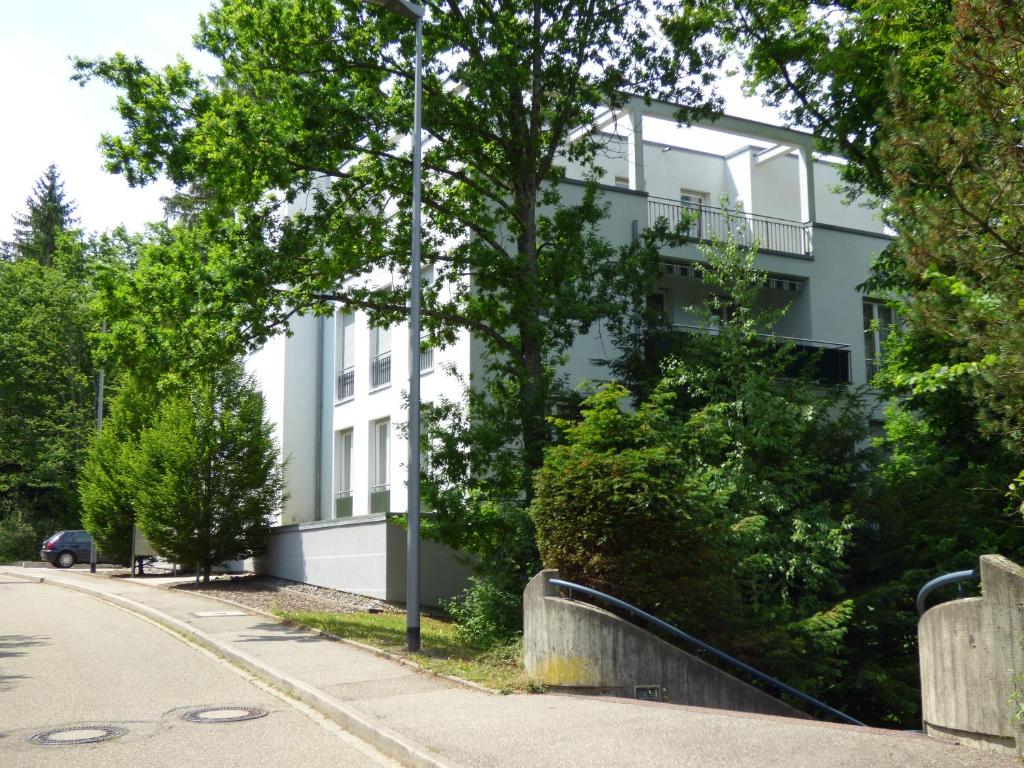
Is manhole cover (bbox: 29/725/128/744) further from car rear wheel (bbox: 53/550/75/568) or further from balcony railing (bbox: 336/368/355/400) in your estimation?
car rear wheel (bbox: 53/550/75/568)

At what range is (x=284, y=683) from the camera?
37.2ft

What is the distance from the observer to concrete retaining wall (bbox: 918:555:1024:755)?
7.38 m

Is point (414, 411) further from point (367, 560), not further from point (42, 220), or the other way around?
point (42, 220)

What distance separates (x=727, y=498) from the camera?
1278cm

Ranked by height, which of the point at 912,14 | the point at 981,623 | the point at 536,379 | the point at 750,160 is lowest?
the point at 981,623

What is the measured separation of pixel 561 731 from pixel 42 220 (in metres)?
67.9

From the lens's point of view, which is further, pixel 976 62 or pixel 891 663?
pixel 891 663

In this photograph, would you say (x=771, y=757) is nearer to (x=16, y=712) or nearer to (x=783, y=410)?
(x=16, y=712)

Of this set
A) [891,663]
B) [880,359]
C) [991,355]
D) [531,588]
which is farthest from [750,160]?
[991,355]

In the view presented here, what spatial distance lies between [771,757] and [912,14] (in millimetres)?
12105

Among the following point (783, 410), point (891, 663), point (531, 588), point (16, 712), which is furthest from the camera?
point (783, 410)

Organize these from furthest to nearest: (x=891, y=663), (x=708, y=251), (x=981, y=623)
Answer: (x=708, y=251) → (x=891, y=663) → (x=981, y=623)

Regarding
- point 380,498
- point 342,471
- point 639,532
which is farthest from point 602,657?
point 342,471

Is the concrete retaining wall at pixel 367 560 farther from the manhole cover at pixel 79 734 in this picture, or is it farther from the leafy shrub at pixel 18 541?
the leafy shrub at pixel 18 541
